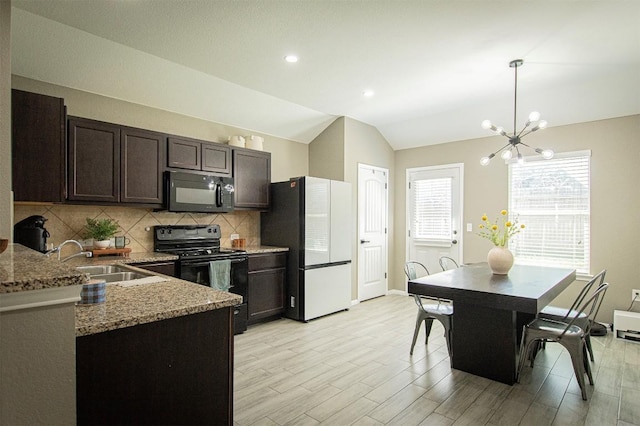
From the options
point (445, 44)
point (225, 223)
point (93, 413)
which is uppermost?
point (445, 44)

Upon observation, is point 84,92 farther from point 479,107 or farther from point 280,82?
point 479,107

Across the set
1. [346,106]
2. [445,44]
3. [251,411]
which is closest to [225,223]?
[346,106]

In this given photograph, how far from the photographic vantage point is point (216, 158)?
14.0ft

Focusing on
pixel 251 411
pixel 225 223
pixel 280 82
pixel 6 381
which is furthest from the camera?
A: pixel 225 223

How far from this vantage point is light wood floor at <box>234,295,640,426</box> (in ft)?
7.61

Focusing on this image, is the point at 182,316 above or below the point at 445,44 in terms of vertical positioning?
below

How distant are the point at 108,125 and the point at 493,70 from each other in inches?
152

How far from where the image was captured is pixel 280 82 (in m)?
3.97

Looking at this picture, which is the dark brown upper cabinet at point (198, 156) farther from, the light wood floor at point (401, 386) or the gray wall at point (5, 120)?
the light wood floor at point (401, 386)

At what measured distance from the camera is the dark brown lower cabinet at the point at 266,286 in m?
4.21

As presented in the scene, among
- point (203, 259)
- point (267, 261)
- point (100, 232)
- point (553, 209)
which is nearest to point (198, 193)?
point (203, 259)

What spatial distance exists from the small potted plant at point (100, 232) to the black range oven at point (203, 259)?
1.64 feet

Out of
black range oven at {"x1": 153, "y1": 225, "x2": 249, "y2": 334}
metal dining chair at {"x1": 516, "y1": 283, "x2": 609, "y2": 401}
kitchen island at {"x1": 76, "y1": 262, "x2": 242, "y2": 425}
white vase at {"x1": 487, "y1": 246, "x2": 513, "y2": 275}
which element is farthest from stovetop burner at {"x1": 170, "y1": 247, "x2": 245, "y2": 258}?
metal dining chair at {"x1": 516, "y1": 283, "x2": 609, "y2": 401}

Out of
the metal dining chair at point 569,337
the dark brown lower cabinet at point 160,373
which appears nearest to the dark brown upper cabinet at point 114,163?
the dark brown lower cabinet at point 160,373
